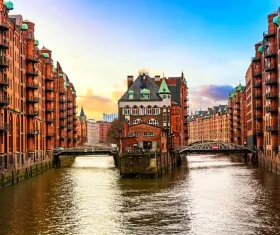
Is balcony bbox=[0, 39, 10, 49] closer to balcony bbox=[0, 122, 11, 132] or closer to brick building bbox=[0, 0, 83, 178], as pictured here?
brick building bbox=[0, 0, 83, 178]

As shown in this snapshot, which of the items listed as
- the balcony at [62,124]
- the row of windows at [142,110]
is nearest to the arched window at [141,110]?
the row of windows at [142,110]

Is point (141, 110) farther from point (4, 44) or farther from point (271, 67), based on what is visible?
point (4, 44)

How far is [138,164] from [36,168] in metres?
17.3

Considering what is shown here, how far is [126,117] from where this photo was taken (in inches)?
4215

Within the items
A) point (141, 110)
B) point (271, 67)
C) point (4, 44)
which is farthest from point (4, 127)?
point (141, 110)

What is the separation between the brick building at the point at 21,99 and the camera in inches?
2416

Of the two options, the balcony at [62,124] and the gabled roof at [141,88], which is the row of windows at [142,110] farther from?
the balcony at [62,124]

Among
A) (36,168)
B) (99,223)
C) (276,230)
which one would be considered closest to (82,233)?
(99,223)

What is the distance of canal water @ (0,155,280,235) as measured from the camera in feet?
113

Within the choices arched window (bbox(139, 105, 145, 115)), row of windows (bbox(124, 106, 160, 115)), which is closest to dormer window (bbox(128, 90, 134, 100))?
row of windows (bbox(124, 106, 160, 115))

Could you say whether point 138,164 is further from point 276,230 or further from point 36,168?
point 276,230

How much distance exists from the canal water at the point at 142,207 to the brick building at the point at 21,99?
23.2ft

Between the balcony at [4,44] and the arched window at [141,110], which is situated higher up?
the balcony at [4,44]

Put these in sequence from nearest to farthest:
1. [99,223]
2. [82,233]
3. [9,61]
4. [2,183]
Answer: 1. [82,233]
2. [99,223]
3. [2,183]
4. [9,61]
